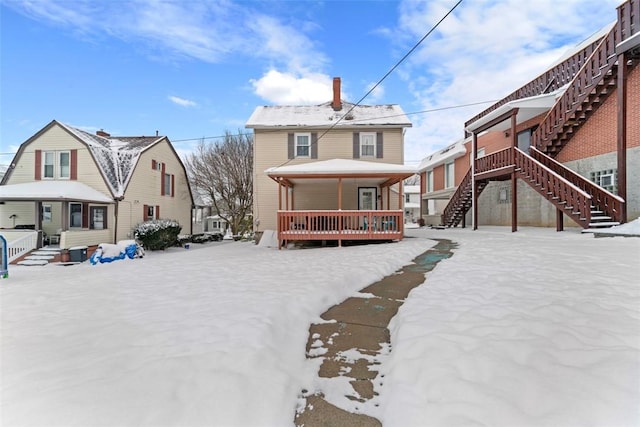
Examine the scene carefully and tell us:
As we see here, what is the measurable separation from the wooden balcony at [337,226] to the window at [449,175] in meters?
13.4

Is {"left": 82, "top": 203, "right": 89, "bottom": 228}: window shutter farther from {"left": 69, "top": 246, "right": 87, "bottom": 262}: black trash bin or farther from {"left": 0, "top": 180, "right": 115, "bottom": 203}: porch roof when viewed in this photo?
{"left": 69, "top": 246, "right": 87, "bottom": 262}: black trash bin

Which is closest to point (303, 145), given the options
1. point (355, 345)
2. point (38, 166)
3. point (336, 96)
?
point (336, 96)

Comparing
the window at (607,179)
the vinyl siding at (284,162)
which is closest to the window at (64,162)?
the vinyl siding at (284,162)

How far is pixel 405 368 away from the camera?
2.86 m

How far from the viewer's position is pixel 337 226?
38.3 feet

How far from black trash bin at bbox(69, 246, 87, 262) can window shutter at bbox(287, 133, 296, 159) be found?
10.8 metres

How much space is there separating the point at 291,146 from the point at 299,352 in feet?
42.3

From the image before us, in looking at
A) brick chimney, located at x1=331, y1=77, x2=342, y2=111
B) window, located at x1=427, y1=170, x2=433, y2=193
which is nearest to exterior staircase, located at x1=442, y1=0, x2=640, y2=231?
brick chimney, located at x1=331, y1=77, x2=342, y2=111

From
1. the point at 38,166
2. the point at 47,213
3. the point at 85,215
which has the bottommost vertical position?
the point at 85,215

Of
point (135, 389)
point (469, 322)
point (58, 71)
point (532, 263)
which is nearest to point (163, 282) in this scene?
point (135, 389)

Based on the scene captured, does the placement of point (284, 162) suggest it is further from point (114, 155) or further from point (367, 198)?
point (114, 155)

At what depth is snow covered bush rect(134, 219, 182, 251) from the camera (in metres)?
16.8

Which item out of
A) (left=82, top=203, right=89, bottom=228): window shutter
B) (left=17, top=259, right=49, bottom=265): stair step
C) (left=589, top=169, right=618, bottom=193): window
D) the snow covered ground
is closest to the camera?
the snow covered ground

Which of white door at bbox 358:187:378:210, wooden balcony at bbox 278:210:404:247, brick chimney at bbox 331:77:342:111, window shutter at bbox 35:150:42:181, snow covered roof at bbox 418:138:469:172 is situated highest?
brick chimney at bbox 331:77:342:111
